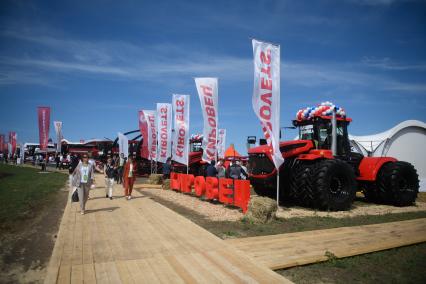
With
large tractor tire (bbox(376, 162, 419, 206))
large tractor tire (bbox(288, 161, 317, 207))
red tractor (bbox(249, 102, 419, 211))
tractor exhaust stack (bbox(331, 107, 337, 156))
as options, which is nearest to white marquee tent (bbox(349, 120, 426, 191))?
large tractor tire (bbox(376, 162, 419, 206))

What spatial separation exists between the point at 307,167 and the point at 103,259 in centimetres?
646

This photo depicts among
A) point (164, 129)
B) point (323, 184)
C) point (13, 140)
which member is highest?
point (13, 140)

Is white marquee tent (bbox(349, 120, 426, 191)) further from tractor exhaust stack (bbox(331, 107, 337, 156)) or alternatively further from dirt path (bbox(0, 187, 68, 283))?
dirt path (bbox(0, 187, 68, 283))

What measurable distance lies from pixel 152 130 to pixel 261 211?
13465mm

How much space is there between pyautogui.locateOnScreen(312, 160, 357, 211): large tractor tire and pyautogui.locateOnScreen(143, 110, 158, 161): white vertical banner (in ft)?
40.4

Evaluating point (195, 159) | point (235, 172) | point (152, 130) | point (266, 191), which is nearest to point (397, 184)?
point (266, 191)

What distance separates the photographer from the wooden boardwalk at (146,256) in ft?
12.9

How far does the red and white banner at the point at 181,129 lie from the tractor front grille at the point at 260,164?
15.8 feet

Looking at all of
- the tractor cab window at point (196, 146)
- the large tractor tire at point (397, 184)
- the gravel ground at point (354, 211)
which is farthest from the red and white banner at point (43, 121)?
the large tractor tire at point (397, 184)

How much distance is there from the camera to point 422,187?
1638cm

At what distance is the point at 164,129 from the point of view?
17.5 meters

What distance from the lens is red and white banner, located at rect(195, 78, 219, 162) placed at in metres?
12.6

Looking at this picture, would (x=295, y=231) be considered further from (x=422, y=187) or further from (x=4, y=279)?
(x=422, y=187)

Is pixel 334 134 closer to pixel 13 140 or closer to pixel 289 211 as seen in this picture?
pixel 289 211
